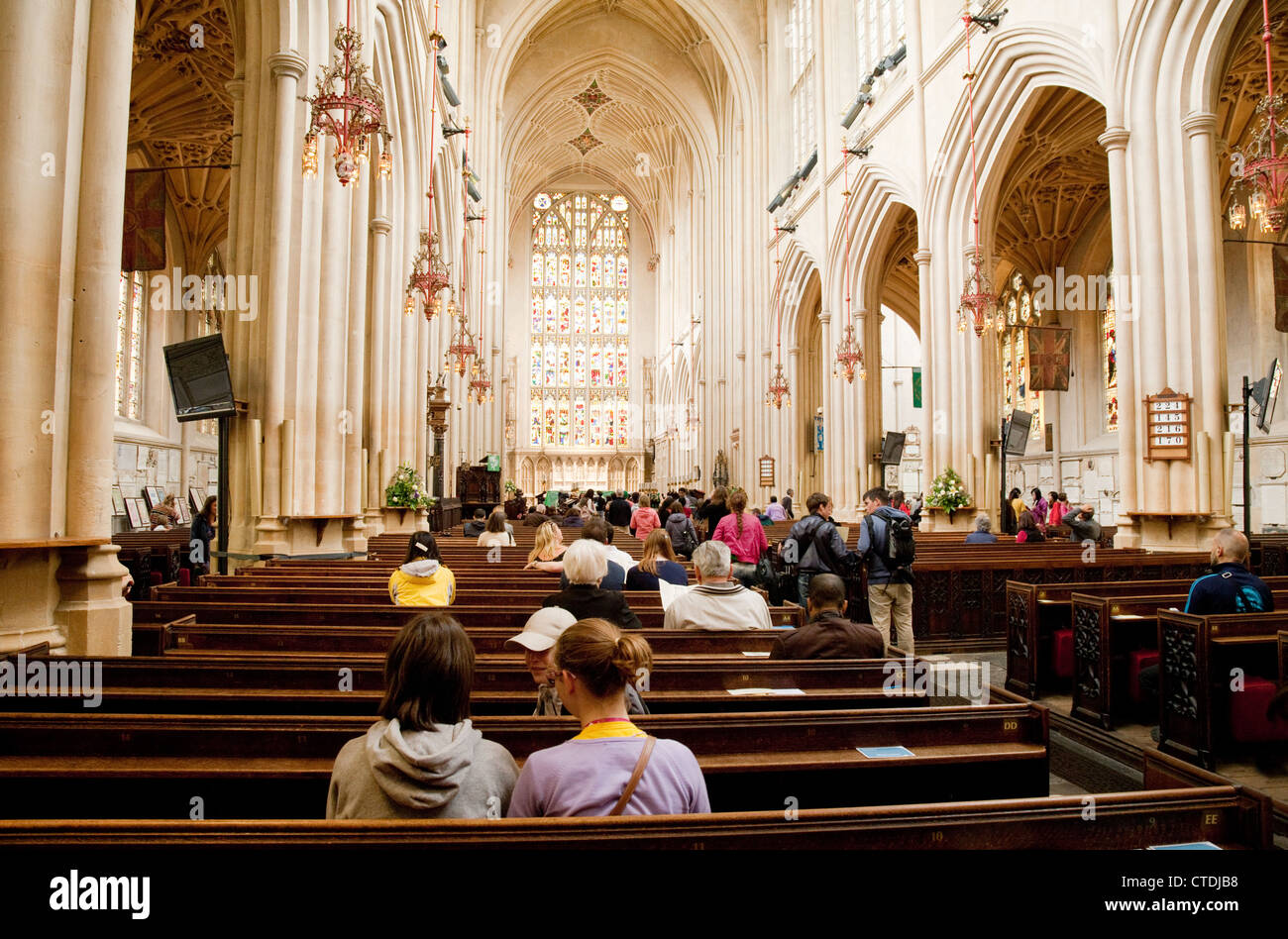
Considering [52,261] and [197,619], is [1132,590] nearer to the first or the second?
[197,619]

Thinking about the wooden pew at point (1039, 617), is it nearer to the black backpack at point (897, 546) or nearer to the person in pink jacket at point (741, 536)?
the black backpack at point (897, 546)

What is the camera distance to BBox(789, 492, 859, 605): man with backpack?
672 centimetres

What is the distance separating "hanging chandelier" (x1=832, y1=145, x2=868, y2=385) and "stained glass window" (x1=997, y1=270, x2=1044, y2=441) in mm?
6013

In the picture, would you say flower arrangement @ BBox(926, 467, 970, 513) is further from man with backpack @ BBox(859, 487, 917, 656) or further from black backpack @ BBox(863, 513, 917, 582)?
black backpack @ BBox(863, 513, 917, 582)

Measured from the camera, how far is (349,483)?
919 cm

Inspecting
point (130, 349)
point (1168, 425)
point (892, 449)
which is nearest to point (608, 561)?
point (1168, 425)

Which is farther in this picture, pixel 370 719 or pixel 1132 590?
pixel 1132 590

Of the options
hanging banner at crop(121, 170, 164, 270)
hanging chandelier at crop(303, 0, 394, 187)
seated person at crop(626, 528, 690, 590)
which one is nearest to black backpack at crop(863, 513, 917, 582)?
seated person at crop(626, 528, 690, 590)

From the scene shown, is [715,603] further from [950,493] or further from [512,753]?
[950,493]

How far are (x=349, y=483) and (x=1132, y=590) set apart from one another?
25.5ft

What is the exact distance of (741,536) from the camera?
745 centimetres

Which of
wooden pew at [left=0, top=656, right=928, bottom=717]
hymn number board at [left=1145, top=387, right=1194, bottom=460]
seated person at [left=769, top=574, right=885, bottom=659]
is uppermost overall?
hymn number board at [left=1145, top=387, right=1194, bottom=460]

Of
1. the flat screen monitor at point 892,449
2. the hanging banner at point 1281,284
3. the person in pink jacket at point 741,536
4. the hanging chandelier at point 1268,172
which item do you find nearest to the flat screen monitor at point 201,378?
the person in pink jacket at point 741,536
